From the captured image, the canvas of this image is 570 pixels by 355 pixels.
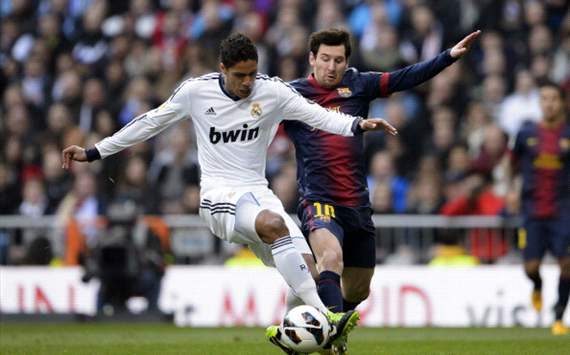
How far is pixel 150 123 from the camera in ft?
33.7

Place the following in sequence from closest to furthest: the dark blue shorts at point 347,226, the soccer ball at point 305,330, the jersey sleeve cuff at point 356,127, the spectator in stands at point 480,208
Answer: the soccer ball at point 305,330 → the jersey sleeve cuff at point 356,127 → the dark blue shorts at point 347,226 → the spectator in stands at point 480,208

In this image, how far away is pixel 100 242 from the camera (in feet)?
59.5

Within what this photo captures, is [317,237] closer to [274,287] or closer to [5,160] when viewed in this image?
[274,287]

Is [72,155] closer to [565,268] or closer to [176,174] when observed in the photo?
[565,268]

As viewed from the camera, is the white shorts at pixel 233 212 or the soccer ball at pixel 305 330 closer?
the soccer ball at pixel 305 330

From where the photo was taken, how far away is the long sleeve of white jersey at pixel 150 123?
33.7 ft

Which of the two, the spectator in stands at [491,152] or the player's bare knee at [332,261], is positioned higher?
the spectator in stands at [491,152]

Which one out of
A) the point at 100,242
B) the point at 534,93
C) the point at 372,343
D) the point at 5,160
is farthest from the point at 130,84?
the point at 372,343

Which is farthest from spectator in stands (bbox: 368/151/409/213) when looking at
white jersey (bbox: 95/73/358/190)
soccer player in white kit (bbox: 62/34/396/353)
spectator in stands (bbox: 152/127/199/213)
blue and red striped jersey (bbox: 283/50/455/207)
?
white jersey (bbox: 95/73/358/190)

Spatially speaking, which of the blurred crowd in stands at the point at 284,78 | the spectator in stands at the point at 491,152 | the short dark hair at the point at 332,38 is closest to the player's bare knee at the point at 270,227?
the short dark hair at the point at 332,38

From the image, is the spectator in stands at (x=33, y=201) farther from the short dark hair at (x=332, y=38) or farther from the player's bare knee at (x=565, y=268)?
the short dark hair at (x=332, y=38)

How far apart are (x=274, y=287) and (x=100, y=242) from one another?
248 centimetres

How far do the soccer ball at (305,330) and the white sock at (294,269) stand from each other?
22cm

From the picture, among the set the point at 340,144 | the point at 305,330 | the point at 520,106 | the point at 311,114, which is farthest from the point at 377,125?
the point at 520,106
